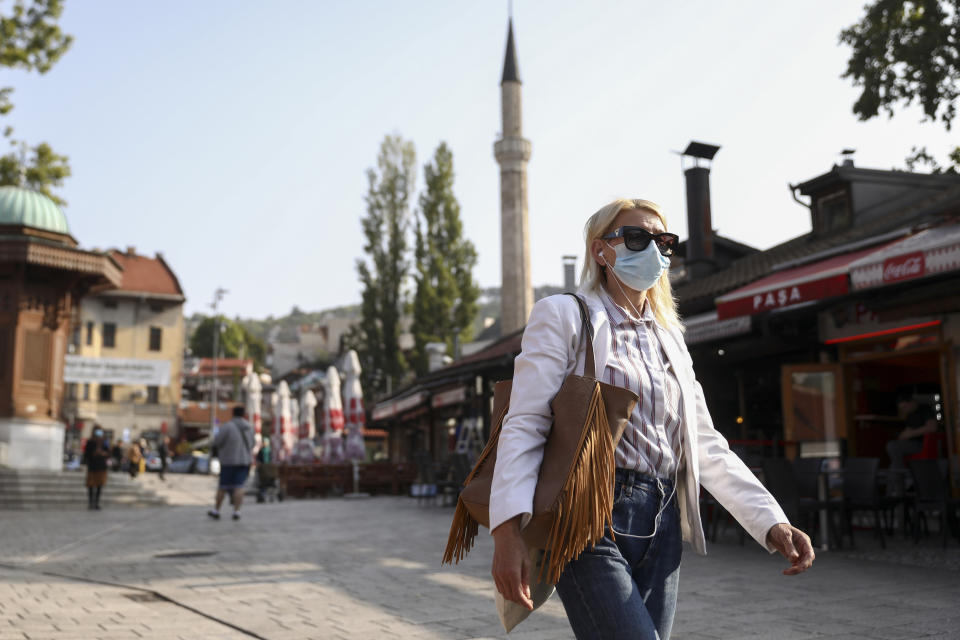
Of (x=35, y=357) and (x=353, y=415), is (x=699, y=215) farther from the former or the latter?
(x=35, y=357)

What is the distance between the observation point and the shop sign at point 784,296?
10.2 metres

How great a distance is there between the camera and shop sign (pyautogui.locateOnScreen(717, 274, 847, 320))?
10.2m

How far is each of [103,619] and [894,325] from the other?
973 centimetres

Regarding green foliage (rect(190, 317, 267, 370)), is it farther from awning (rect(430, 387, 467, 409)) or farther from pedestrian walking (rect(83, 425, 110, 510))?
pedestrian walking (rect(83, 425, 110, 510))

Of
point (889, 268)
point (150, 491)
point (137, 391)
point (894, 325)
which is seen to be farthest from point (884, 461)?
point (137, 391)

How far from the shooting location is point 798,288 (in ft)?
35.0

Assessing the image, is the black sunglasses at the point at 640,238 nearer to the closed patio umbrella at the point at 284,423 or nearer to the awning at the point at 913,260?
the awning at the point at 913,260

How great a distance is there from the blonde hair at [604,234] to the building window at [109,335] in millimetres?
60560

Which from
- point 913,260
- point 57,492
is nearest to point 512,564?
point 913,260

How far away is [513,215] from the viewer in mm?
45188

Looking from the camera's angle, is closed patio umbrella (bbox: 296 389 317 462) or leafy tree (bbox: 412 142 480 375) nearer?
closed patio umbrella (bbox: 296 389 317 462)

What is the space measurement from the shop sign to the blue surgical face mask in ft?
27.2

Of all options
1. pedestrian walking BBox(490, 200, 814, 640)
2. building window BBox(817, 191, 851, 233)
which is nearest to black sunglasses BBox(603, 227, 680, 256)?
pedestrian walking BBox(490, 200, 814, 640)

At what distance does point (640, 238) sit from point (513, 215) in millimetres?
42923
